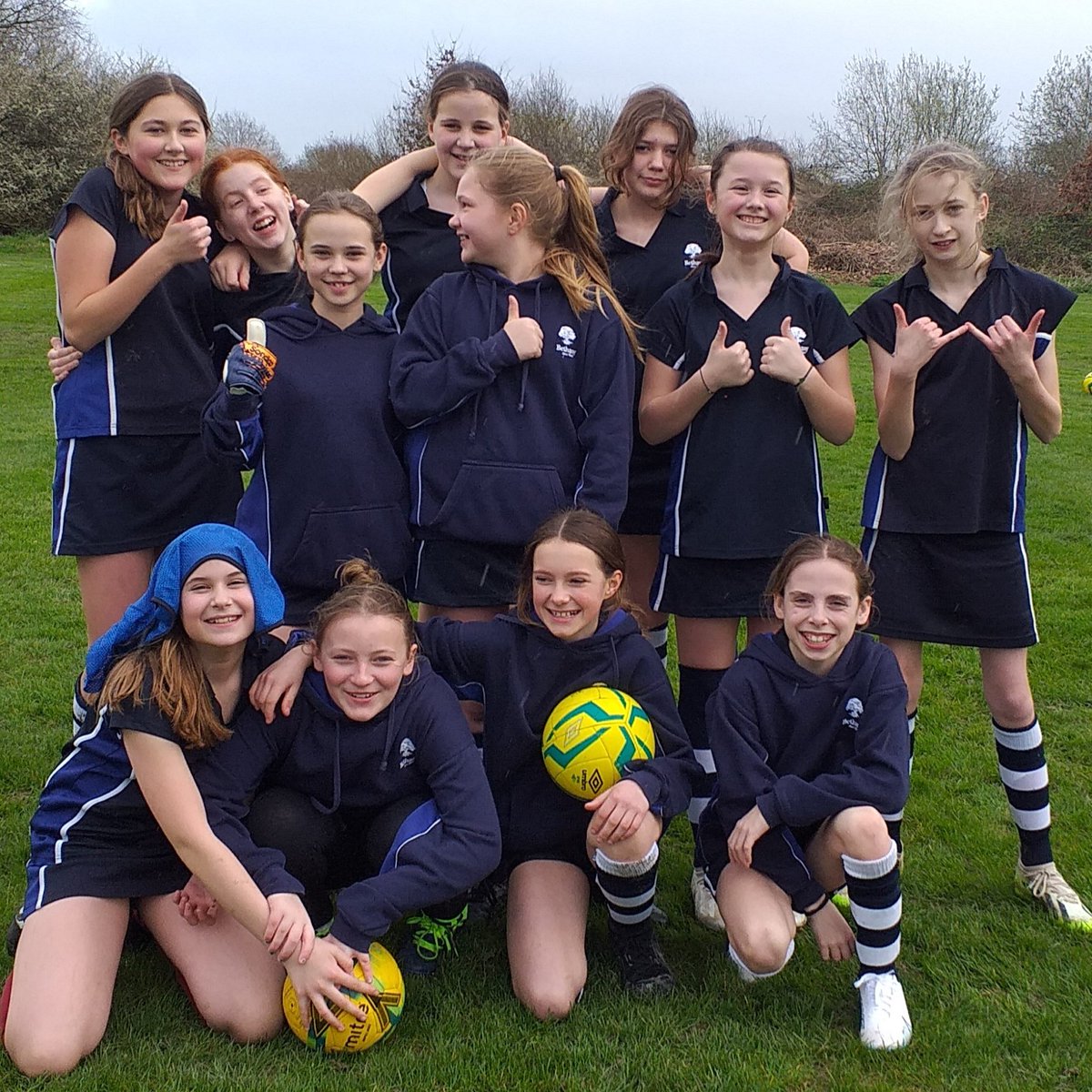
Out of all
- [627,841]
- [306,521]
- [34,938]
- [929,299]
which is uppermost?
[929,299]

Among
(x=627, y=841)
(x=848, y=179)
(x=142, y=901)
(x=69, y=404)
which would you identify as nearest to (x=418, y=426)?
(x=69, y=404)

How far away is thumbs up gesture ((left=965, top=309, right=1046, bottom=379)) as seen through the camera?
11.0 ft

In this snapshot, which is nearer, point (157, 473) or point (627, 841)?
point (627, 841)

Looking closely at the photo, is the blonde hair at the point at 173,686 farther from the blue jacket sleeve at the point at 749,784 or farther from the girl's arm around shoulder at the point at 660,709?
the blue jacket sleeve at the point at 749,784

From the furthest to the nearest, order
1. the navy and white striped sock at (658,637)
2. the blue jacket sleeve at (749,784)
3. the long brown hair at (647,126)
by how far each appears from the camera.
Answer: the navy and white striped sock at (658,637) < the long brown hair at (647,126) < the blue jacket sleeve at (749,784)

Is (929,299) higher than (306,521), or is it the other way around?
(929,299)

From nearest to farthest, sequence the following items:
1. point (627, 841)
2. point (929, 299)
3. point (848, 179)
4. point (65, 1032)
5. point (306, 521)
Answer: point (65, 1032) < point (627, 841) < point (306, 521) < point (929, 299) < point (848, 179)

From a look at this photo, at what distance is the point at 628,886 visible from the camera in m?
3.21

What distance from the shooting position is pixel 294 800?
126 inches

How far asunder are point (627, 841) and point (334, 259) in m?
1.91

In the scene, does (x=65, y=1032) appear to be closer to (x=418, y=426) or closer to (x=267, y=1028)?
(x=267, y=1028)

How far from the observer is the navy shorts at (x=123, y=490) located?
3594 millimetres

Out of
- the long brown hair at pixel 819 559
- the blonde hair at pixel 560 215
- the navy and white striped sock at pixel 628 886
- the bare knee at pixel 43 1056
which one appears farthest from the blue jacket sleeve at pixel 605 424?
the bare knee at pixel 43 1056

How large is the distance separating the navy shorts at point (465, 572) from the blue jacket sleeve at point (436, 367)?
0.39 metres
